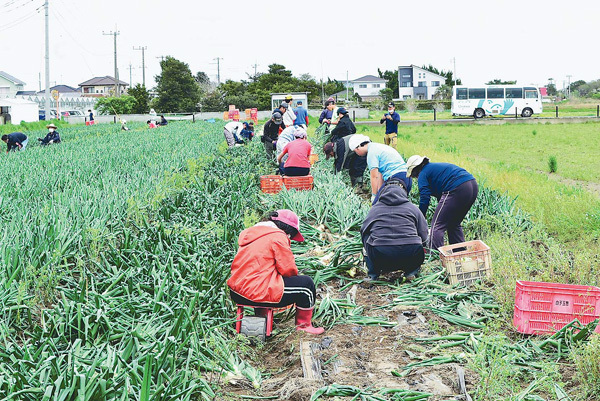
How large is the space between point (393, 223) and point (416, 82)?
238 ft

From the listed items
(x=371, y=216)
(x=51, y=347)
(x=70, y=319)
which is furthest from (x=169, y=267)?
(x=371, y=216)

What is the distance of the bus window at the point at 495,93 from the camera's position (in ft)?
116

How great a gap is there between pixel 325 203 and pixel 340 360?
3.82 meters

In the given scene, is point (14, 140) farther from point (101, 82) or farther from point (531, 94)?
point (101, 82)

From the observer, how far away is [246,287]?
4.05 metres

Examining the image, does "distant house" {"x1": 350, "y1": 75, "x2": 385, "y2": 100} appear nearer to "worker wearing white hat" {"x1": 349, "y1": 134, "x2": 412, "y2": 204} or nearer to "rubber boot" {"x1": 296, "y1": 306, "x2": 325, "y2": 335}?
"worker wearing white hat" {"x1": 349, "y1": 134, "x2": 412, "y2": 204}

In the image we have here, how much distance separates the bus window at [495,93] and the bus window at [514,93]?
0.34 metres

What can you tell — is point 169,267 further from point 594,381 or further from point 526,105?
point 526,105

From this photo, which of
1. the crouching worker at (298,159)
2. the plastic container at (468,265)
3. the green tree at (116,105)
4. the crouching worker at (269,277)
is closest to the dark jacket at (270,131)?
the crouching worker at (298,159)

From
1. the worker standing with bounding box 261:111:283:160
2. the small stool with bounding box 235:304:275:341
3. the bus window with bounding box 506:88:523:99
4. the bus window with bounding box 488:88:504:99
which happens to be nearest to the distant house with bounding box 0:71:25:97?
the bus window with bounding box 488:88:504:99

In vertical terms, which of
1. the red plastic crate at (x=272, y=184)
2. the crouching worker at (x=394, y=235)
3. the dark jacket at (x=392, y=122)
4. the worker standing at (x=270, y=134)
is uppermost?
the dark jacket at (x=392, y=122)

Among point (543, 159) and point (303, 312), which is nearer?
point (303, 312)

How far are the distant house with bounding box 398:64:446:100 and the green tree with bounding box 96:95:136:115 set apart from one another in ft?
120

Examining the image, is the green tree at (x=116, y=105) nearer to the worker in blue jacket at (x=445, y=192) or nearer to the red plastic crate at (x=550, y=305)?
the worker in blue jacket at (x=445, y=192)
